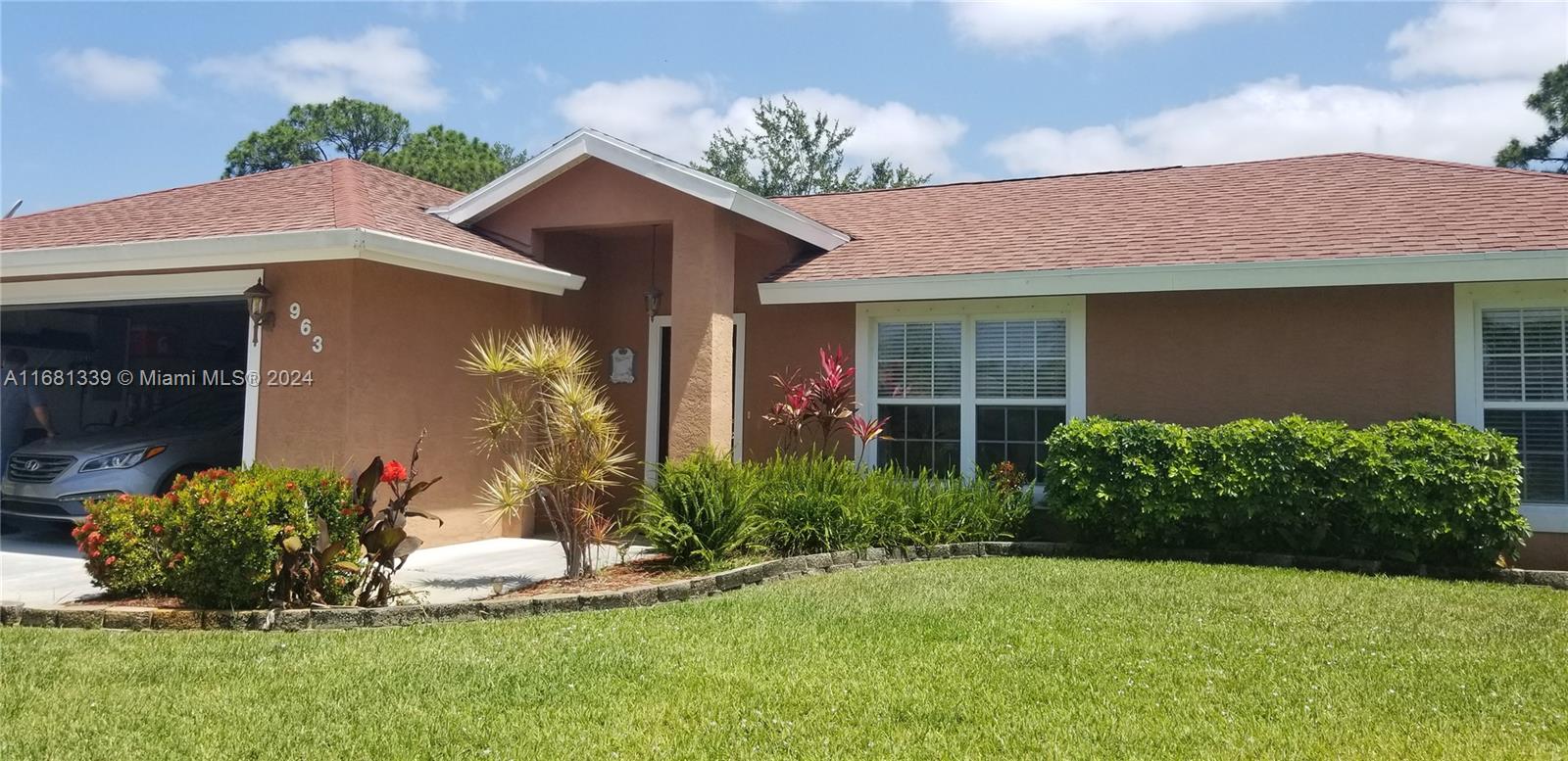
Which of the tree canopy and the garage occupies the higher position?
the tree canopy

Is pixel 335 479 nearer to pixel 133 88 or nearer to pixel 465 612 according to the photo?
pixel 465 612

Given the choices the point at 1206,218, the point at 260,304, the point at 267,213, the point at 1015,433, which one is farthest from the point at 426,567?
the point at 1206,218

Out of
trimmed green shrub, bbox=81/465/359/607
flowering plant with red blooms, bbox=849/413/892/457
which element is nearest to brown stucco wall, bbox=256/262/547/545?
trimmed green shrub, bbox=81/465/359/607

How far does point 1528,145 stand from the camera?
33219 mm

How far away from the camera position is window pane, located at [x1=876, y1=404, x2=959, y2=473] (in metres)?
11.2

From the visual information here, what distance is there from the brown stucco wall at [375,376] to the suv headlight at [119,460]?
62.7 inches

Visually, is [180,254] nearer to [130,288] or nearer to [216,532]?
[130,288]

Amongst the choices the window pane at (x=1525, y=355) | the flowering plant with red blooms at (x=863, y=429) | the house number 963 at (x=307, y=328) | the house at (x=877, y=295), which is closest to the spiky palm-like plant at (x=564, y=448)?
the house at (x=877, y=295)

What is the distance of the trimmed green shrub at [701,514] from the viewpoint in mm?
8414

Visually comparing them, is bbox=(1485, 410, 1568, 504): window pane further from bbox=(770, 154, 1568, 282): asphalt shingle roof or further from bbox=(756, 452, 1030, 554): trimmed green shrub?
bbox=(756, 452, 1030, 554): trimmed green shrub

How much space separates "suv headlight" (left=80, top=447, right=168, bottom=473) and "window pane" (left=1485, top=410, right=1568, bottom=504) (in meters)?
→ 12.5

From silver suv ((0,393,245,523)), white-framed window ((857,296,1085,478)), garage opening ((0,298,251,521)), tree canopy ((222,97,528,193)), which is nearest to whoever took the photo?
silver suv ((0,393,245,523))

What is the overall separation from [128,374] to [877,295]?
989cm

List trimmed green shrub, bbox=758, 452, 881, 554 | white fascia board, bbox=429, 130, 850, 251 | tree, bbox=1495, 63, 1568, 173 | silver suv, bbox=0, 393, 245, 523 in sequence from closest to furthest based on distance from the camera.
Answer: trimmed green shrub, bbox=758, 452, 881, 554, silver suv, bbox=0, 393, 245, 523, white fascia board, bbox=429, 130, 850, 251, tree, bbox=1495, 63, 1568, 173
